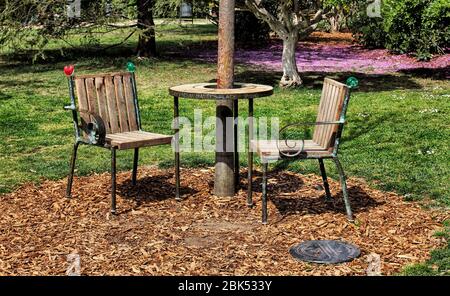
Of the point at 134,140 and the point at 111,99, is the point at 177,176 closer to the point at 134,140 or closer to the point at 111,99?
the point at 134,140

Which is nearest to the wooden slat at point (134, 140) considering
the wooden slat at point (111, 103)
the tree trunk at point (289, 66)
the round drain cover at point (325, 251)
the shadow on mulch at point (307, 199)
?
the wooden slat at point (111, 103)

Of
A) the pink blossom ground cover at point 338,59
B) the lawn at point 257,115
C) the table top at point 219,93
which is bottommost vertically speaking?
the pink blossom ground cover at point 338,59

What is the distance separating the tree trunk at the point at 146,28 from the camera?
19.8 meters

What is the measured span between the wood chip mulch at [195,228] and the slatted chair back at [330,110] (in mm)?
694

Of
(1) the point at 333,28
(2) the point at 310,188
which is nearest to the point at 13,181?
(2) the point at 310,188

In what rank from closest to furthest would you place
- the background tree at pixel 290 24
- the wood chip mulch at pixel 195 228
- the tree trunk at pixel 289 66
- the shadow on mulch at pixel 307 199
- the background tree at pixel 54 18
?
the wood chip mulch at pixel 195 228 < the shadow on mulch at pixel 307 199 < the background tree at pixel 290 24 < the tree trunk at pixel 289 66 < the background tree at pixel 54 18

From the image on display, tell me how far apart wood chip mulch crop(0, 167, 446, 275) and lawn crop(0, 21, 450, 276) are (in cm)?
63

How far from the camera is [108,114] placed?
7238mm

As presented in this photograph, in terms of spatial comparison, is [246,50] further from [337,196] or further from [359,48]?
[337,196]

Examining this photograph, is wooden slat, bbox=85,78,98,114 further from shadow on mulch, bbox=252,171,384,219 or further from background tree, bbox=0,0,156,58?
background tree, bbox=0,0,156,58

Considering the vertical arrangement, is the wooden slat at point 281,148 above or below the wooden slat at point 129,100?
below

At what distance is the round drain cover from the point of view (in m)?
5.29

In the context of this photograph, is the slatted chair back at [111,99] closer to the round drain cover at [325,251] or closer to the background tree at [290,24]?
the round drain cover at [325,251]
